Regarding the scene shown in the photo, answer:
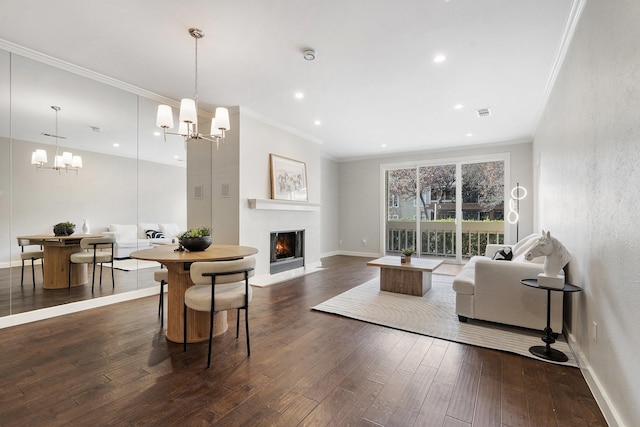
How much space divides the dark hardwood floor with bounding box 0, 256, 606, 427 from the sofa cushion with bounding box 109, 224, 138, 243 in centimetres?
121

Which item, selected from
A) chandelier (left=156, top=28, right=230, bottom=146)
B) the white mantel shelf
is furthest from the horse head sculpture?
the white mantel shelf

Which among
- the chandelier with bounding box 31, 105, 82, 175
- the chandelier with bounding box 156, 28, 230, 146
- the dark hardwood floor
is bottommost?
the dark hardwood floor

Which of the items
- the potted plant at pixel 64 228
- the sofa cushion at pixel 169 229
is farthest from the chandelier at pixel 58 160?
the sofa cushion at pixel 169 229

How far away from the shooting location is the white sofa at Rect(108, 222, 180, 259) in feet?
12.8

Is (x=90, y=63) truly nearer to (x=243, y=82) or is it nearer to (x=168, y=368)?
(x=243, y=82)

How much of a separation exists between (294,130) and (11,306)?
463 centimetres

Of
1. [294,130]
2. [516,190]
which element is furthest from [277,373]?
[516,190]

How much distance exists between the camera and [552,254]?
2.44 m

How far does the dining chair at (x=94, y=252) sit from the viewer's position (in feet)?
11.7

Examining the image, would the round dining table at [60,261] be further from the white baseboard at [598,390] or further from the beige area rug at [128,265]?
the white baseboard at [598,390]

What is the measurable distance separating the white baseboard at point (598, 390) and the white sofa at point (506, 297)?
1.13 feet

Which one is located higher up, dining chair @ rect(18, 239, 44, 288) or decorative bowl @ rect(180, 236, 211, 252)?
decorative bowl @ rect(180, 236, 211, 252)

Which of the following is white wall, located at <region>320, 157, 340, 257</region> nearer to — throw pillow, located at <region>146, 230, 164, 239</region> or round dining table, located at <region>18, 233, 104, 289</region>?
throw pillow, located at <region>146, 230, 164, 239</region>

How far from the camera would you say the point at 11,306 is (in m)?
3.02
